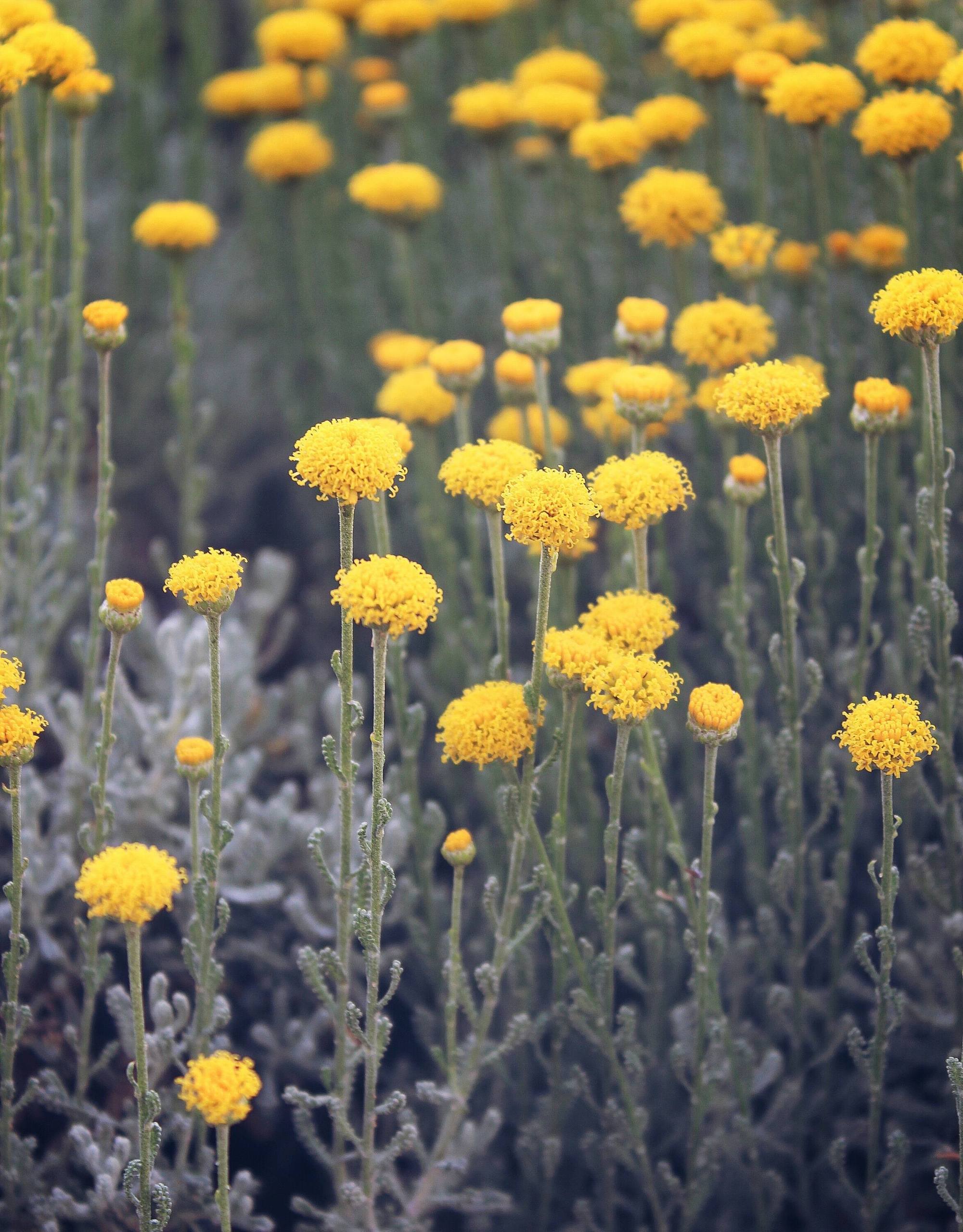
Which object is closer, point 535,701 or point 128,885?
point 128,885

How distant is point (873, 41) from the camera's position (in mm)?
2363

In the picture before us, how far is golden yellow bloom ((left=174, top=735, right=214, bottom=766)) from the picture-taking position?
5.64ft

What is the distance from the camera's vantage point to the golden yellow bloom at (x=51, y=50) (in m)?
2.08

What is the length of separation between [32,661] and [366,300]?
171 cm

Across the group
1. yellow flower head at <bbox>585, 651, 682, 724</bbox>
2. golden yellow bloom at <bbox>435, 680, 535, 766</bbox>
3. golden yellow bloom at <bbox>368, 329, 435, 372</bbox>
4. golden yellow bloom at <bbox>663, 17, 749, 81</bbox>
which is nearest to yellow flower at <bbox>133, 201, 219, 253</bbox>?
golden yellow bloom at <bbox>368, 329, 435, 372</bbox>

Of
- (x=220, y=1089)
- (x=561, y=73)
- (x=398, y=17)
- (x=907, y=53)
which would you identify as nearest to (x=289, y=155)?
(x=398, y=17)

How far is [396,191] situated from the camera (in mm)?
2838

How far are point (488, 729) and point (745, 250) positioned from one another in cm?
122

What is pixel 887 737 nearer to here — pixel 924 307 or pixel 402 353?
pixel 924 307

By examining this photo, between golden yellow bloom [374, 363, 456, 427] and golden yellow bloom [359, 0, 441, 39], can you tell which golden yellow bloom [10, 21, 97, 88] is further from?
golden yellow bloom [359, 0, 441, 39]

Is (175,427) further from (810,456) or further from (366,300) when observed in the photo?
(810,456)

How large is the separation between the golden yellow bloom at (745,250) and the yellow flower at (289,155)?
1380 mm

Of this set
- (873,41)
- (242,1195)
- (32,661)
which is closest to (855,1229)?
(242,1195)

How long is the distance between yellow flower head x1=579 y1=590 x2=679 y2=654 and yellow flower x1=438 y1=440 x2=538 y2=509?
0.22 metres
